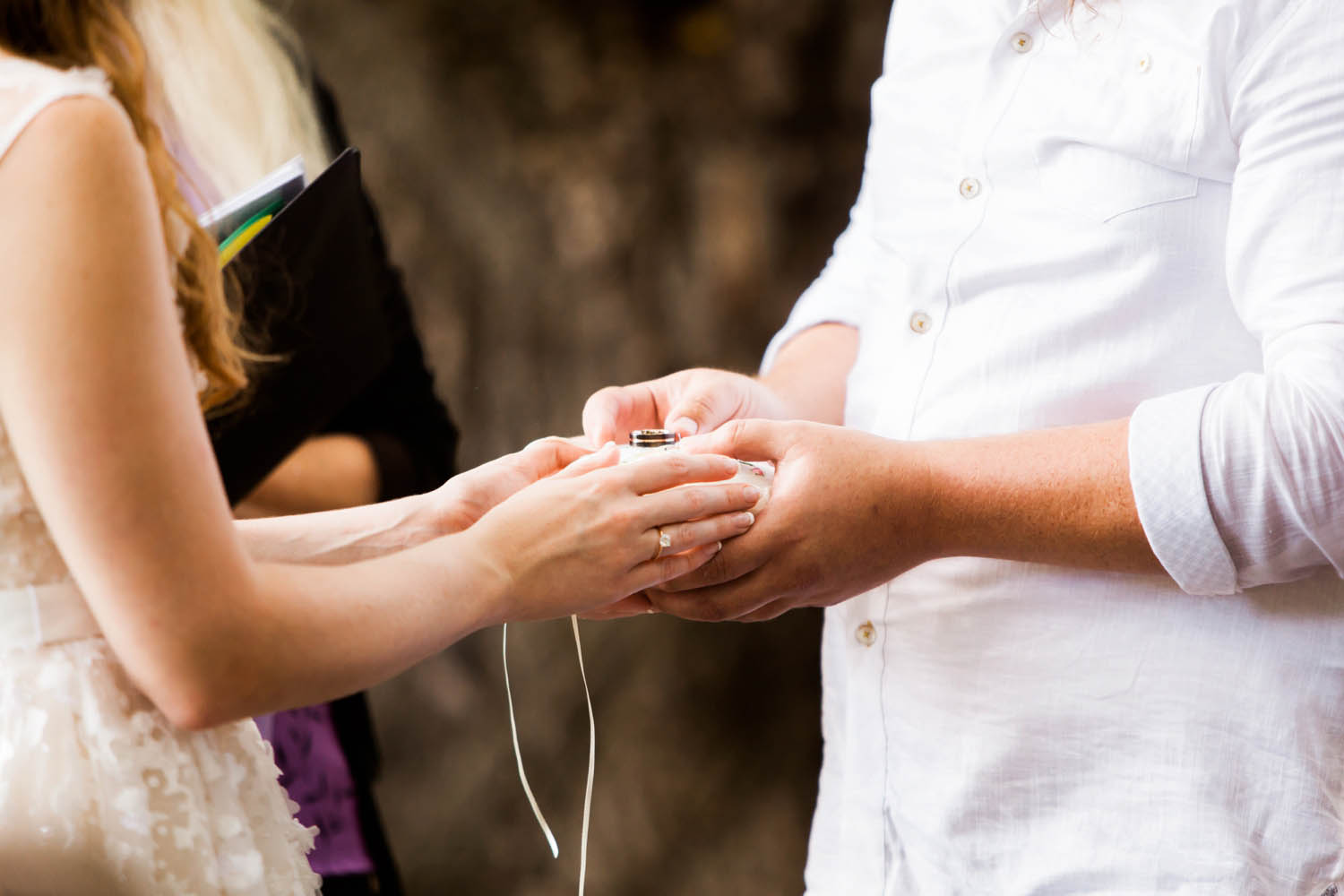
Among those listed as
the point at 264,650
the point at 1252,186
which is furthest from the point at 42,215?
the point at 1252,186

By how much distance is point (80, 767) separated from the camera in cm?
55

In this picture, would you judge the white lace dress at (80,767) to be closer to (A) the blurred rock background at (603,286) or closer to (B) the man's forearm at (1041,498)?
(B) the man's forearm at (1041,498)

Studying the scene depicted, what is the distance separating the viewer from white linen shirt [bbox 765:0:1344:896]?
2.04ft

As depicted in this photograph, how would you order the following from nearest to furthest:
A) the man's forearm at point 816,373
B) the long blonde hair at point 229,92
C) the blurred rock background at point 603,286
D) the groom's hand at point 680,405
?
the groom's hand at point 680,405 → the man's forearm at point 816,373 → the long blonde hair at point 229,92 → the blurred rock background at point 603,286

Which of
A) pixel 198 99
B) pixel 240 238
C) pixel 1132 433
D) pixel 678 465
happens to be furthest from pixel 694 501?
pixel 198 99

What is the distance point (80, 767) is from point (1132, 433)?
621 mm

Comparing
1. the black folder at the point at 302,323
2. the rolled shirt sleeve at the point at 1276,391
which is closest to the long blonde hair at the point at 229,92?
the black folder at the point at 302,323

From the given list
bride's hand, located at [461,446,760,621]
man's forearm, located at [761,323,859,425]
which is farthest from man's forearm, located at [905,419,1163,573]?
man's forearm, located at [761,323,859,425]

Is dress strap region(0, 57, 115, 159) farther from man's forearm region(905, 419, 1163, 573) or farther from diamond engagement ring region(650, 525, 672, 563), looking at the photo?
man's forearm region(905, 419, 1163, 573)

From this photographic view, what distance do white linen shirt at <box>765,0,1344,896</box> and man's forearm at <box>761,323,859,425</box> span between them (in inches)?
3.7

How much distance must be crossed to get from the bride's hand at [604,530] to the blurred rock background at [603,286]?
70 centimetres

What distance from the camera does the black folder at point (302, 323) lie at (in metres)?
0.98

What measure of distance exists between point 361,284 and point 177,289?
41cm

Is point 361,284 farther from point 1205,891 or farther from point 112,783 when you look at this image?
point 1205,891
